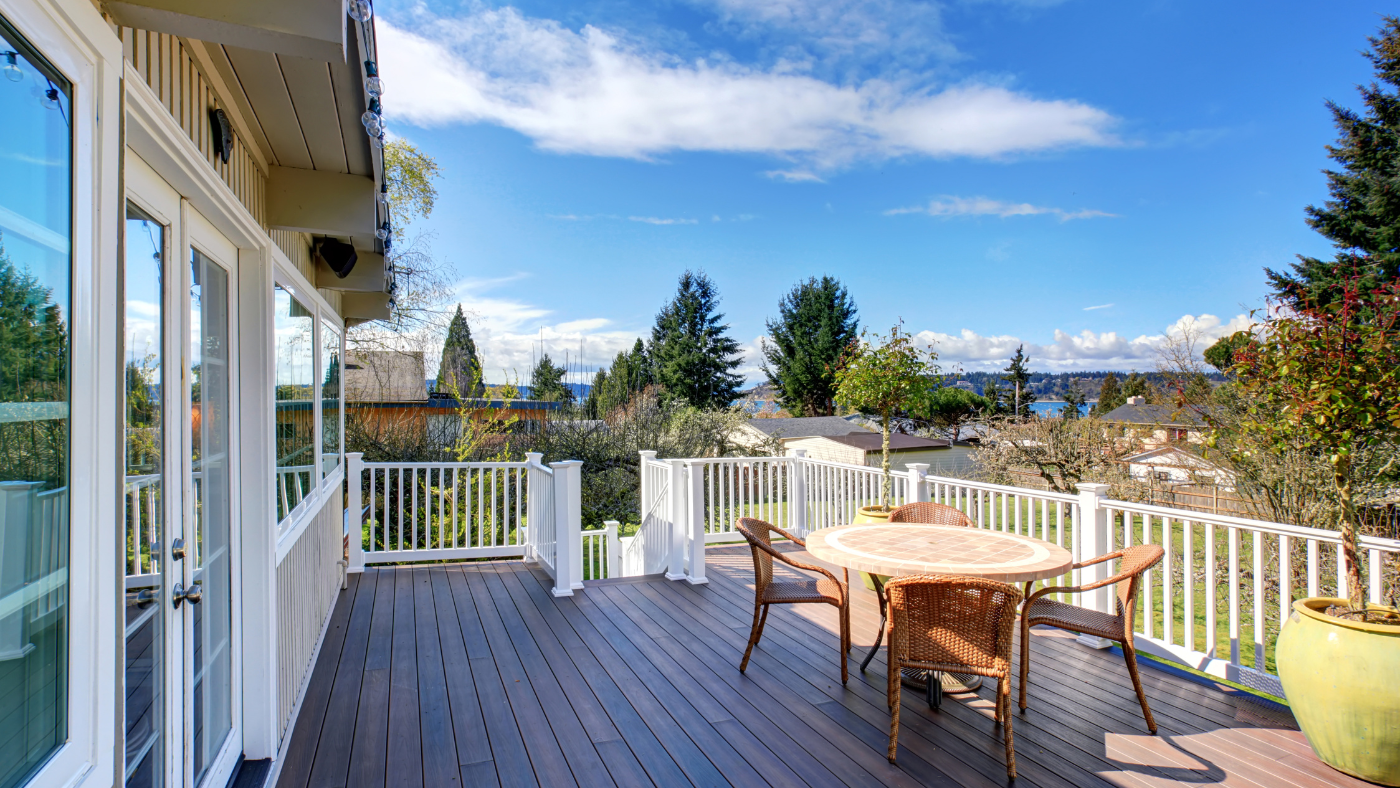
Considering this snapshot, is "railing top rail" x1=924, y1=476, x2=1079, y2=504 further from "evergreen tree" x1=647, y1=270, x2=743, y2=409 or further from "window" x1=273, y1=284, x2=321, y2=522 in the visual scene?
"evergreen tree" x1=647, y1=270, x2=743, y2=409

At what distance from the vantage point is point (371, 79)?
2004 mm

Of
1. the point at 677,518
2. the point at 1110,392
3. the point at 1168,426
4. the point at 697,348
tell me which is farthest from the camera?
the point at 1110,392

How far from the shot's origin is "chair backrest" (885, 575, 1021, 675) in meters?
2.59

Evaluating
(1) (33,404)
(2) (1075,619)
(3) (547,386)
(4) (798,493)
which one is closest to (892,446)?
(3) (547,386)

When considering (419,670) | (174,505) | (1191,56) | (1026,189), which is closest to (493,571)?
(419,670)

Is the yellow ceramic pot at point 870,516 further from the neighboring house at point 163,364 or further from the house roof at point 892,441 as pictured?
the house roof at point 892,441

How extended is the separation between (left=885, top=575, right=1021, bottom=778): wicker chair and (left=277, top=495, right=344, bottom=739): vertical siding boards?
2.55 metres

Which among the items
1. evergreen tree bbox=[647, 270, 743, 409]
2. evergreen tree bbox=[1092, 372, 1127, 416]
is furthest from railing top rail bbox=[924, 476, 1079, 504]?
evergreen tree bbox=[1092, 372, 1127, 416]

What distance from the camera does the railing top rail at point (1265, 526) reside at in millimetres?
2754

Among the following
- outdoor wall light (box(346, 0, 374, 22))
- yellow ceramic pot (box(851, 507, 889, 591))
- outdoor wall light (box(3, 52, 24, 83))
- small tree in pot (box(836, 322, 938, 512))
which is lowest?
yellow ceramic pot (box(851, 507, 889, 591))

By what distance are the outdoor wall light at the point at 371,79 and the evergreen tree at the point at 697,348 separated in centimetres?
2565

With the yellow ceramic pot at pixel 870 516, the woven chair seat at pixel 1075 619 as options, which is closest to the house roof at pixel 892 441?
the yellow ceramic pot at pixel 870 516

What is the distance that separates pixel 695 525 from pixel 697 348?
2315cm

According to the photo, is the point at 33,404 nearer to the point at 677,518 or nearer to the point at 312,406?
the point at 312,406
